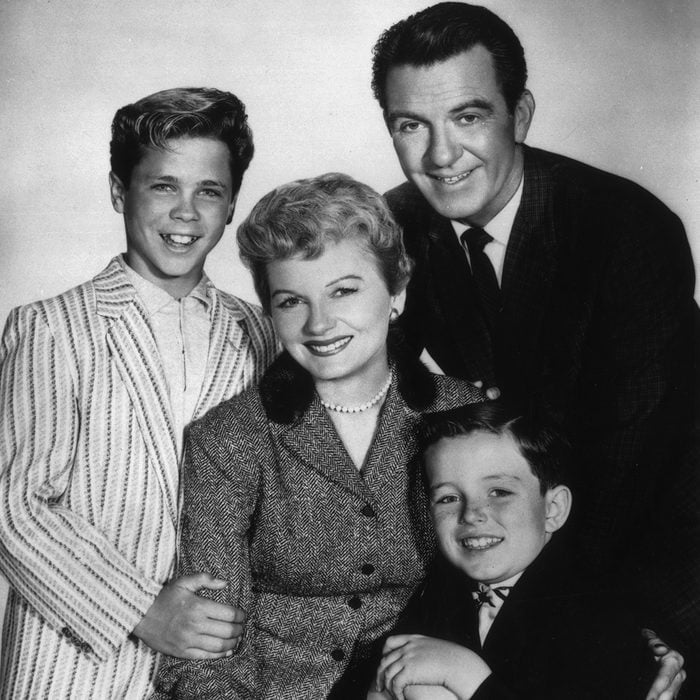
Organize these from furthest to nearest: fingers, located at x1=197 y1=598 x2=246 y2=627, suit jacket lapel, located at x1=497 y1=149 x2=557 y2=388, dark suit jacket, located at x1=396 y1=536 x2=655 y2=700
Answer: suit jacket lapel, located at x1=497 y1=149 x2=557 y2=388, fingers, located at x1=197 y1=598 x2=246 y2=627, dark suit jacket, located at x1=396 y1=536 x2=655 y2=700

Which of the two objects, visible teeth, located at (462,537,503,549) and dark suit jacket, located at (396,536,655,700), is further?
visible teeth, located at (462,537,503,549)

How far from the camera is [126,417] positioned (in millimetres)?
1877

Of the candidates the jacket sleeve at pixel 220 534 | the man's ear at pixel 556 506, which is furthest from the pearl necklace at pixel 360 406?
the man's ear at pixel 556 506

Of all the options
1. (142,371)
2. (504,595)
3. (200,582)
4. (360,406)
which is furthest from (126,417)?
(504,595)

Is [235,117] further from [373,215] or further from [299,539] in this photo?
[299,539]

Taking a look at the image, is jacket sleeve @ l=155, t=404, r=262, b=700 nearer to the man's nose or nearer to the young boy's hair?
the young boy's hair

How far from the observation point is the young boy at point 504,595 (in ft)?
5.33

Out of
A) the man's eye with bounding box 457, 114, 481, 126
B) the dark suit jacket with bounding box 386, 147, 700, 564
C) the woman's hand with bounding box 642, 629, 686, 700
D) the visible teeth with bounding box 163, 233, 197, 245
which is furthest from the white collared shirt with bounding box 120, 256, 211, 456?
the woman's hand with bounding box 642, 629, 686, 700

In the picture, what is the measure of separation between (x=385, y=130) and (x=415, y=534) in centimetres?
102

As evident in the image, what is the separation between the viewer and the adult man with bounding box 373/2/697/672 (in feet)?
6.40

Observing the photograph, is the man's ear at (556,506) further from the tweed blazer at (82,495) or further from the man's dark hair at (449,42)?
the man's dark hair at (449,42)

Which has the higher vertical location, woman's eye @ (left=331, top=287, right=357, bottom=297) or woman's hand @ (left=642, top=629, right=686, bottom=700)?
woman's eye @ (left=331, top=287, right=357, bottom=297)

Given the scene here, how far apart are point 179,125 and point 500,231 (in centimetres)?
83

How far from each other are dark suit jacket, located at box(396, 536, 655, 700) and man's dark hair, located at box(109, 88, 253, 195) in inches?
42.8
